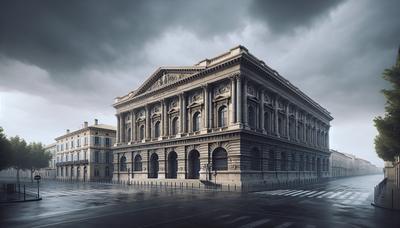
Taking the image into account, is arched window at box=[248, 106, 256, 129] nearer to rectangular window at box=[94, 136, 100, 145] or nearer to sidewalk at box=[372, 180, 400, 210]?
sidewalk at box=[372, 180, 400, 210]

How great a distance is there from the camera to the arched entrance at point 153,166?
5938cm

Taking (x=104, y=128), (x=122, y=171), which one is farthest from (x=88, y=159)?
(x=122, y=171)

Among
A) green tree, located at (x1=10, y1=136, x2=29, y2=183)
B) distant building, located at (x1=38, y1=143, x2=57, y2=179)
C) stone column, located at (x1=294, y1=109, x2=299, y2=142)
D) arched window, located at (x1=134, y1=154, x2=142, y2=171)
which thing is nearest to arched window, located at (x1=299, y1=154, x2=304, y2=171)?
stone column, located at (x1=294, y1=109, x2=299, y2=142)

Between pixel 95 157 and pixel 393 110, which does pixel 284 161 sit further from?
pixel 95 157

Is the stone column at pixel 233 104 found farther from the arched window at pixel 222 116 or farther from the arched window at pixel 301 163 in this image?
the arched window at pixel 301 163

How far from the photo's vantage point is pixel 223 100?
47.2m

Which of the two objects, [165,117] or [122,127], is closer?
[165,117]

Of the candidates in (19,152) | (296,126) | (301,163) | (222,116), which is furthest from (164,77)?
(19,152)

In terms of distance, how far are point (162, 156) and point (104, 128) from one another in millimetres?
36142

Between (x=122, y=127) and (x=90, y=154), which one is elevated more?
(x=122, y=127)

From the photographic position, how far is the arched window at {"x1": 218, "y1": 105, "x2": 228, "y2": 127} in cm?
4745

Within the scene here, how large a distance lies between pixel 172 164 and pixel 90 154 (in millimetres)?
35217

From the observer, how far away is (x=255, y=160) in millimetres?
46562

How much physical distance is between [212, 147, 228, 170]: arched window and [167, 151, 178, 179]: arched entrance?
1066 cm
